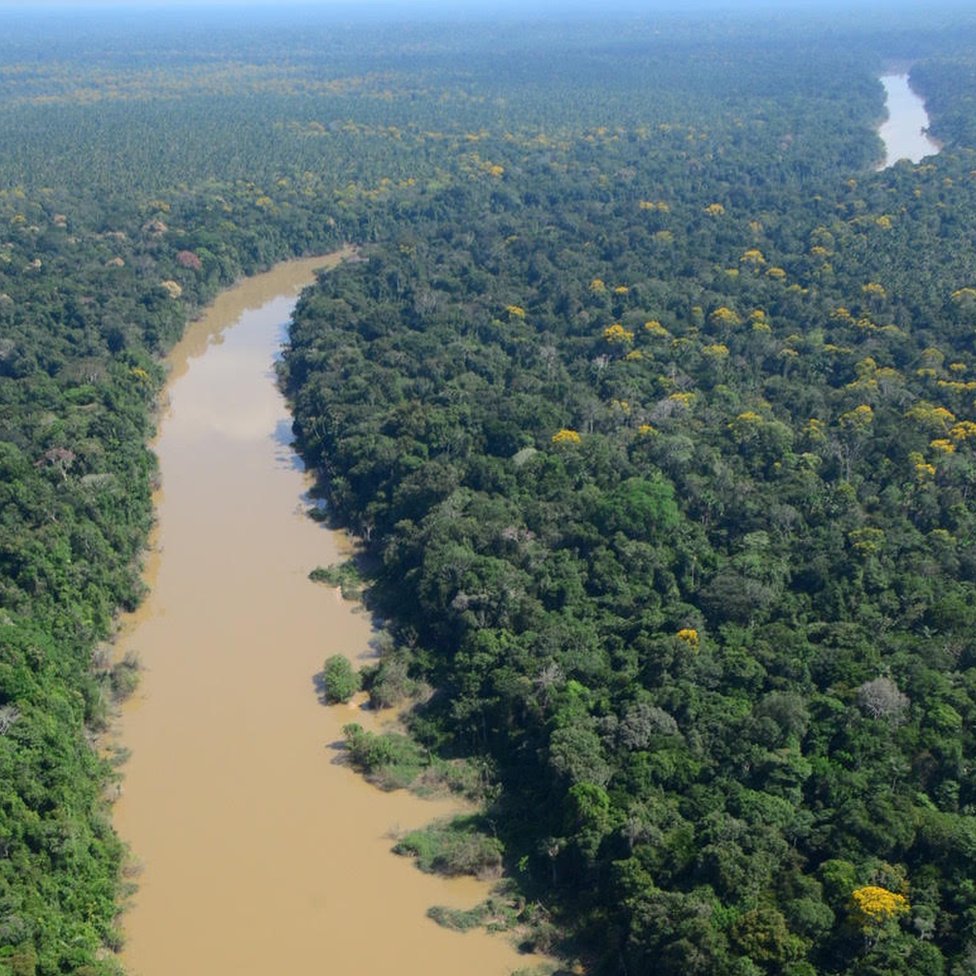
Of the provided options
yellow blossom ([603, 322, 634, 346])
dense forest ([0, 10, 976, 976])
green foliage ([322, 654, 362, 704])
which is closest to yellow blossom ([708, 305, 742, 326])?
dense forest ([0, 10, 976, 976])

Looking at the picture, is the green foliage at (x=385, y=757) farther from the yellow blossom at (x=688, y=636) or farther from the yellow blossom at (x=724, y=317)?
the yellow blossom at (x=724, y=317)

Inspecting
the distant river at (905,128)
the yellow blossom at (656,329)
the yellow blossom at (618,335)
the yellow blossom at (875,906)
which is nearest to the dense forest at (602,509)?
→ the yellow blossom at (875,906)

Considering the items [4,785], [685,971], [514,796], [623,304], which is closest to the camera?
[685,971]

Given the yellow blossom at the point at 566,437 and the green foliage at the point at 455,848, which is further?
the yellow blossom at the point at 566,437

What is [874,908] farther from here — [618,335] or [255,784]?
[618,335]

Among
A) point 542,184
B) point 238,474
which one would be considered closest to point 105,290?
point 238,474

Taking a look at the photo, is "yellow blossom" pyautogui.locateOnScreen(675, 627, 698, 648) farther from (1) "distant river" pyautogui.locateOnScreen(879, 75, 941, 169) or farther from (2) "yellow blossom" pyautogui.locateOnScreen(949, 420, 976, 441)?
(1) "distant river" pyautogui.locateOnScreen(879, 75, 941, 169)

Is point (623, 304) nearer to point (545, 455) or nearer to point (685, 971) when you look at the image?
point (545, 455)
